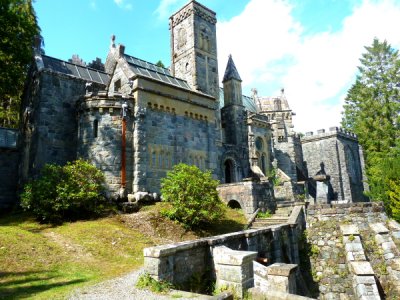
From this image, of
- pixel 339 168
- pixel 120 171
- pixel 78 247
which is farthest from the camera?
pixel 339 168

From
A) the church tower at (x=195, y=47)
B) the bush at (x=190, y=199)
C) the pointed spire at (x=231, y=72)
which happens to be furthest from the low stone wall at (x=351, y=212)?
the pointed spire at (x=231, y=72)

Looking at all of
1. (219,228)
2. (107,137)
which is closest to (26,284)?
(219,228)

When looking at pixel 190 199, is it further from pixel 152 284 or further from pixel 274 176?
pixel 274 176

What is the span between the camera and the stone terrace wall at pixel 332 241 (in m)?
13.5

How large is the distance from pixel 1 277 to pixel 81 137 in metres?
11.6

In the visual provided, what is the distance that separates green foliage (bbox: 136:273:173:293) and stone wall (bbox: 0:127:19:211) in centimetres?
1829

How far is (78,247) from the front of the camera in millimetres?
11047

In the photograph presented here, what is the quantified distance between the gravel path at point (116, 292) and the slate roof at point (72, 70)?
18.1m

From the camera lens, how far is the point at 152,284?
21.9ft

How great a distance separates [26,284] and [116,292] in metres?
2.62

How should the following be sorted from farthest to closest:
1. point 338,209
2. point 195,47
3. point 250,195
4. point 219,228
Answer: point 195,47
point 250,195
point 219,228
point 338,209

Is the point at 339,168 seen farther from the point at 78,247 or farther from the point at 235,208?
the point at 78,247

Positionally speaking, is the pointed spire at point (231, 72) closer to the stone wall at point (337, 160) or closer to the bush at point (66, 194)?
the stone wall at point (337, 160)

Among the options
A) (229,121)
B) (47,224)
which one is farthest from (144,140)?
(229,121)
